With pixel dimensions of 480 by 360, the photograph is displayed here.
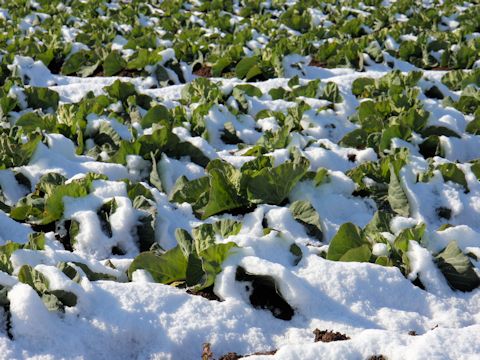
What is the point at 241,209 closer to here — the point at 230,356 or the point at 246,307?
the point at 246,307

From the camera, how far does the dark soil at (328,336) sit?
7.52ft

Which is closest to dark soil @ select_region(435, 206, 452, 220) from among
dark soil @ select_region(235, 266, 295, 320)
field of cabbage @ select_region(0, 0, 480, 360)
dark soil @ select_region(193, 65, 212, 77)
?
field of cabbage @ select_region(0, 0, 480, 360)

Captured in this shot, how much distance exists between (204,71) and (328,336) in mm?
5936

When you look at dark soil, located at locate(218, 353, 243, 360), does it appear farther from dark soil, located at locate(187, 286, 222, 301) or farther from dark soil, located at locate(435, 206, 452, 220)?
dark soil, located at locate(435, 206, 452, 220)

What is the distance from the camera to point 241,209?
3709 millimetres

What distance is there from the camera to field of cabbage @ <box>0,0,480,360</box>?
2299 millimetres

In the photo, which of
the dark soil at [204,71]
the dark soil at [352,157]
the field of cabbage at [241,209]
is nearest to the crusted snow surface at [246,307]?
the field of cabbage at [241,209]

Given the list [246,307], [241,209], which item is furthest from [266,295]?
[241,209]

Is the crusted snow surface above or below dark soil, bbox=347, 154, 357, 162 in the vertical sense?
above

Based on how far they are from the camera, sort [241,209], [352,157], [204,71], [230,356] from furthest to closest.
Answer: [204,71], [352,157], [241,209], [230,356]

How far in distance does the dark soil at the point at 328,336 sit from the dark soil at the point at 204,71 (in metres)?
5.76

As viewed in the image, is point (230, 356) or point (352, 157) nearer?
point (230, 356)

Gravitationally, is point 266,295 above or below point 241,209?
above

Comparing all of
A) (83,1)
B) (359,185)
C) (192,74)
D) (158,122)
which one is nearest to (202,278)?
(359,185)
